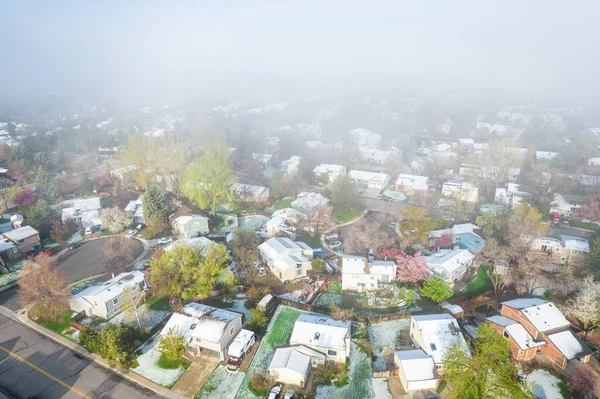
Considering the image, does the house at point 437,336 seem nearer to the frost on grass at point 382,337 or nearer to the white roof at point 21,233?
the frost on grass at point 382,337

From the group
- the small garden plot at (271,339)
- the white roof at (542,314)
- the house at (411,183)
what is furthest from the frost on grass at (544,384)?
the house at (411,183)

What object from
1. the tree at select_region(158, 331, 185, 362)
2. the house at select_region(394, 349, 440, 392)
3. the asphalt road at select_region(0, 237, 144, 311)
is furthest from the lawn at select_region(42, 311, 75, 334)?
the house at select_region(394, 349, 440, 392)

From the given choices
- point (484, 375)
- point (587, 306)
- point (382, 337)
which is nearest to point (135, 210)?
point (382, 337)

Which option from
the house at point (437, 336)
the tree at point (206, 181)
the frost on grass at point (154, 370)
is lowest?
the frost on grass at point (154, 370)

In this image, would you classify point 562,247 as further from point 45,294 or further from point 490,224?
point 45,294

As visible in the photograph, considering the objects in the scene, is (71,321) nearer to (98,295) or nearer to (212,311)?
(98,295)

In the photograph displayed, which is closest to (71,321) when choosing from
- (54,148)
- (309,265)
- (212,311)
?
(212,311)
